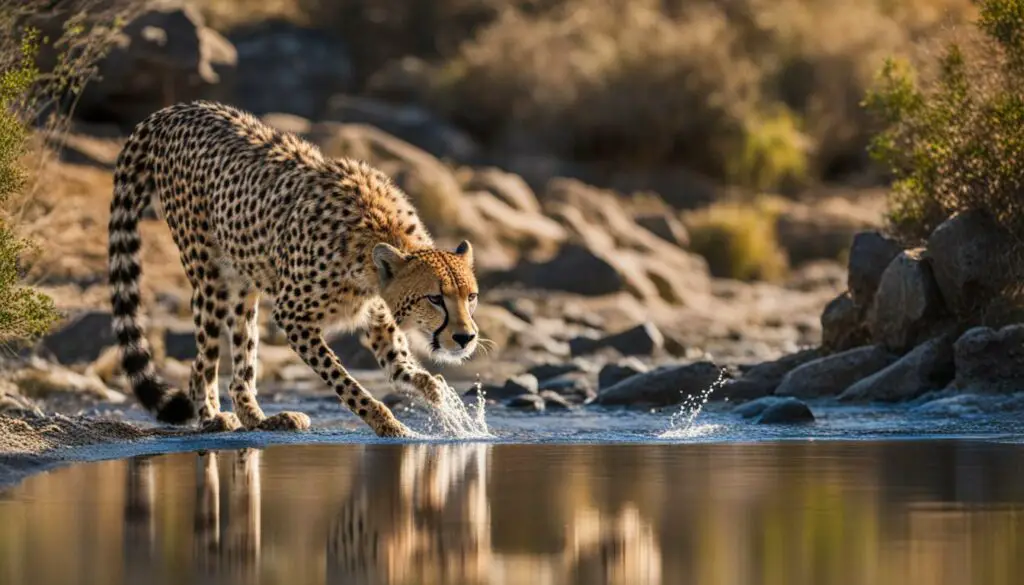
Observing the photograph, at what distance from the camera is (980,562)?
7031 mm

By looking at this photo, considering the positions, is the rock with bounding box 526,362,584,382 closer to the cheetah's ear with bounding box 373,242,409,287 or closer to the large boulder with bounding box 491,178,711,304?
the large boulder with bounding box 491,178,711,304

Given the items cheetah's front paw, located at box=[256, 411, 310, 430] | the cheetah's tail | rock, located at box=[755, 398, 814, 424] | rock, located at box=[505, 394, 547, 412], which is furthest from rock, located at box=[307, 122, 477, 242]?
cheetah's front paw, located at box=[256, 411, 310, 430]

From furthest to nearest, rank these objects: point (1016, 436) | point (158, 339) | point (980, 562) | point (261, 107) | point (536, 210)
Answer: point (261, 107)
point (536, 210)
point (158, 339)
point (1016, 436)
point (980, 562)

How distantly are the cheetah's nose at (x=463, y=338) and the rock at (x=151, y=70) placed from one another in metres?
14.6

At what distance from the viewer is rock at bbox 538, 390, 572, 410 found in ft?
51.6

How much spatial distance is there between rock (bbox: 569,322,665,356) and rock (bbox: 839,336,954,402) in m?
6.01

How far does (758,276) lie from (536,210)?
3386 mm

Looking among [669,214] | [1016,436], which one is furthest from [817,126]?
[1016,436]

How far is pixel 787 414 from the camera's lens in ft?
43.9

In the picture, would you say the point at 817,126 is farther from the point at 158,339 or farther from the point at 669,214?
the point at 158,339

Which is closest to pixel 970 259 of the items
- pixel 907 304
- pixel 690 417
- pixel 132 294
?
pixel 907 304

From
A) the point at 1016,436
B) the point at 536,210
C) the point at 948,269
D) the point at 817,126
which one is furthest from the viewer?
the point at 817,126

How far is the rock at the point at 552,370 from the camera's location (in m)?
18.2

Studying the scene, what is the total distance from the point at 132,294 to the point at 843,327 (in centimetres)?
632
